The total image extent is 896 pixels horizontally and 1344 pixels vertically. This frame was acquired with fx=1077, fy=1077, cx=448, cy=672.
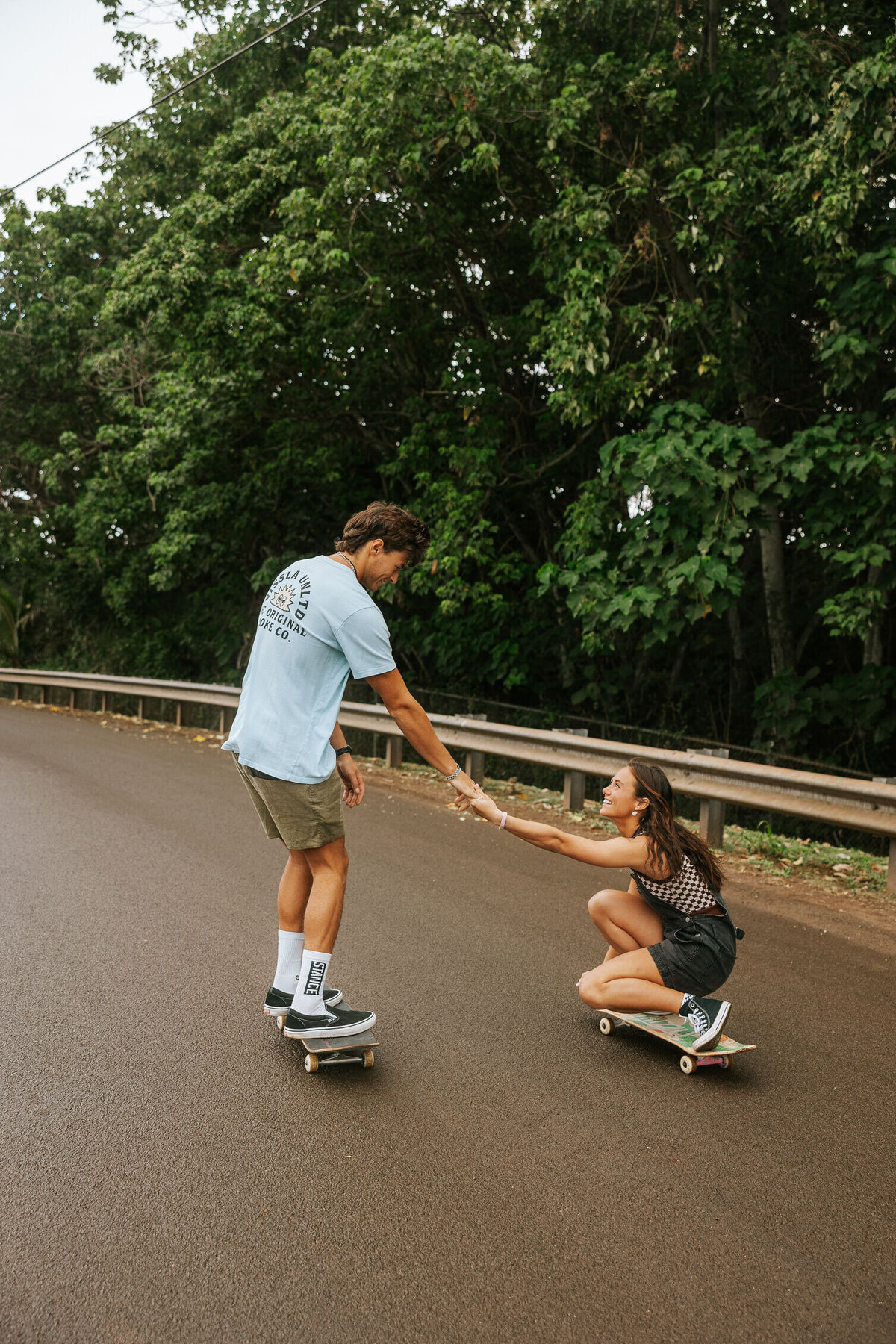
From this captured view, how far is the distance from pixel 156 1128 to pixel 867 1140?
2.38m

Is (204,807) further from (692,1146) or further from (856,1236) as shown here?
(856,1236)

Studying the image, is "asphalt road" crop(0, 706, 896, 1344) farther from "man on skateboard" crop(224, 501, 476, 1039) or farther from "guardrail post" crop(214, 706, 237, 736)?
"guardrail post" crop(214, 706, 237, 736)

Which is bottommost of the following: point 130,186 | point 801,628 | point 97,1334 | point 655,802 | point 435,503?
point 97,1334

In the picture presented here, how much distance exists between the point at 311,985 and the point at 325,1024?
0.15m

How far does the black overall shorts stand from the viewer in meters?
4.45

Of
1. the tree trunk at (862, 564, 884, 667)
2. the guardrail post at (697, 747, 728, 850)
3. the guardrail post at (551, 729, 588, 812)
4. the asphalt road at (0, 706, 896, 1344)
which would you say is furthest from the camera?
the tree trunk at (862, 564, 884, 667)

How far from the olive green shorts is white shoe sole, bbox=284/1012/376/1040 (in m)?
0.68

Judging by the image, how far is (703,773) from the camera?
8.08 m

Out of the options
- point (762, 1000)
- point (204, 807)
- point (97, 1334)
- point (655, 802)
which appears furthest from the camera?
point (204, 807)

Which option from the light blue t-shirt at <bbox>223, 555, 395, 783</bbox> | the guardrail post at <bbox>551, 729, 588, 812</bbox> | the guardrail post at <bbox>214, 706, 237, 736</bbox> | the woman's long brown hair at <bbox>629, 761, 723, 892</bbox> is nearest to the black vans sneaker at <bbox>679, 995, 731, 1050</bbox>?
the woman's long brown hair at <bbox>629, 761, 723, 892</bbox>

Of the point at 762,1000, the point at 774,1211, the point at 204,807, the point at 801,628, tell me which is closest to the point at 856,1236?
the point at 774,1211

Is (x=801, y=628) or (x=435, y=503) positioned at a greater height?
(x=435, y=503)

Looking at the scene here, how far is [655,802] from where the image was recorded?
449cm

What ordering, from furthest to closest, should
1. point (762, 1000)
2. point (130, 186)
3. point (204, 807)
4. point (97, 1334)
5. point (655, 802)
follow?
point (130, 186) → point (204, 807) → point (762, 1000) → point (655, 802) → point (97, 1334)
